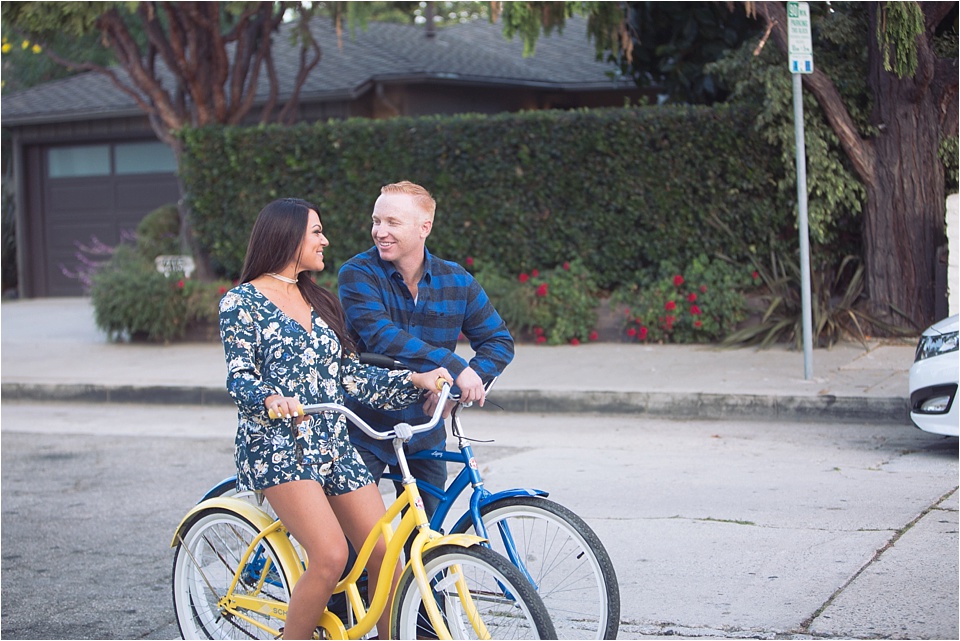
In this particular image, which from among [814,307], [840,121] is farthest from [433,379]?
[840,121]

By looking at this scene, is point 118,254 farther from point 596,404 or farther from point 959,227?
point 959,227

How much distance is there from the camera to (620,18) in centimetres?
1343

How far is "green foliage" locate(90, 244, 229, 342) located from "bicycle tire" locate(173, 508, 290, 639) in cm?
1060

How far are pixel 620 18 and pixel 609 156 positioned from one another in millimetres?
1635

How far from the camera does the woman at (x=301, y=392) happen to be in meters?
3.58

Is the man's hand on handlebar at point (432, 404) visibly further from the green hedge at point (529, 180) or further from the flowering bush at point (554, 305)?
the green hedge at point (529, 180)

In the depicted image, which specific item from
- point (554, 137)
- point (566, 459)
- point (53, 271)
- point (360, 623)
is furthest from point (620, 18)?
point (53, 271)

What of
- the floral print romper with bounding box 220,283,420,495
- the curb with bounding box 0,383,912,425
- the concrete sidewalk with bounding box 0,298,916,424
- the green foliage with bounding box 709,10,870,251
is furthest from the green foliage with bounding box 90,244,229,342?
the floral print romper with bounding box 220,283,420,495

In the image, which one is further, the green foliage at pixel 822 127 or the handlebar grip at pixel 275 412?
the green foliage at pixel 822 127

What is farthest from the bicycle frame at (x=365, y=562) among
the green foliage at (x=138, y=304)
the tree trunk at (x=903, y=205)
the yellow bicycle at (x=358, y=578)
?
the green foliage at (x=138, y=304)

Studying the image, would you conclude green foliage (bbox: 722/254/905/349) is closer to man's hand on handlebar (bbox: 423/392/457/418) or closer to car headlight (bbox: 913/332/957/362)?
car headlight (bbox: 913/332/957/362)

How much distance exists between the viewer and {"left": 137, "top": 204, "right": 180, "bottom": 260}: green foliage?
641 inches

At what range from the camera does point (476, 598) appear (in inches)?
137

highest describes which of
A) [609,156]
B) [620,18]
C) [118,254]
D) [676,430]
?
[620,18]
